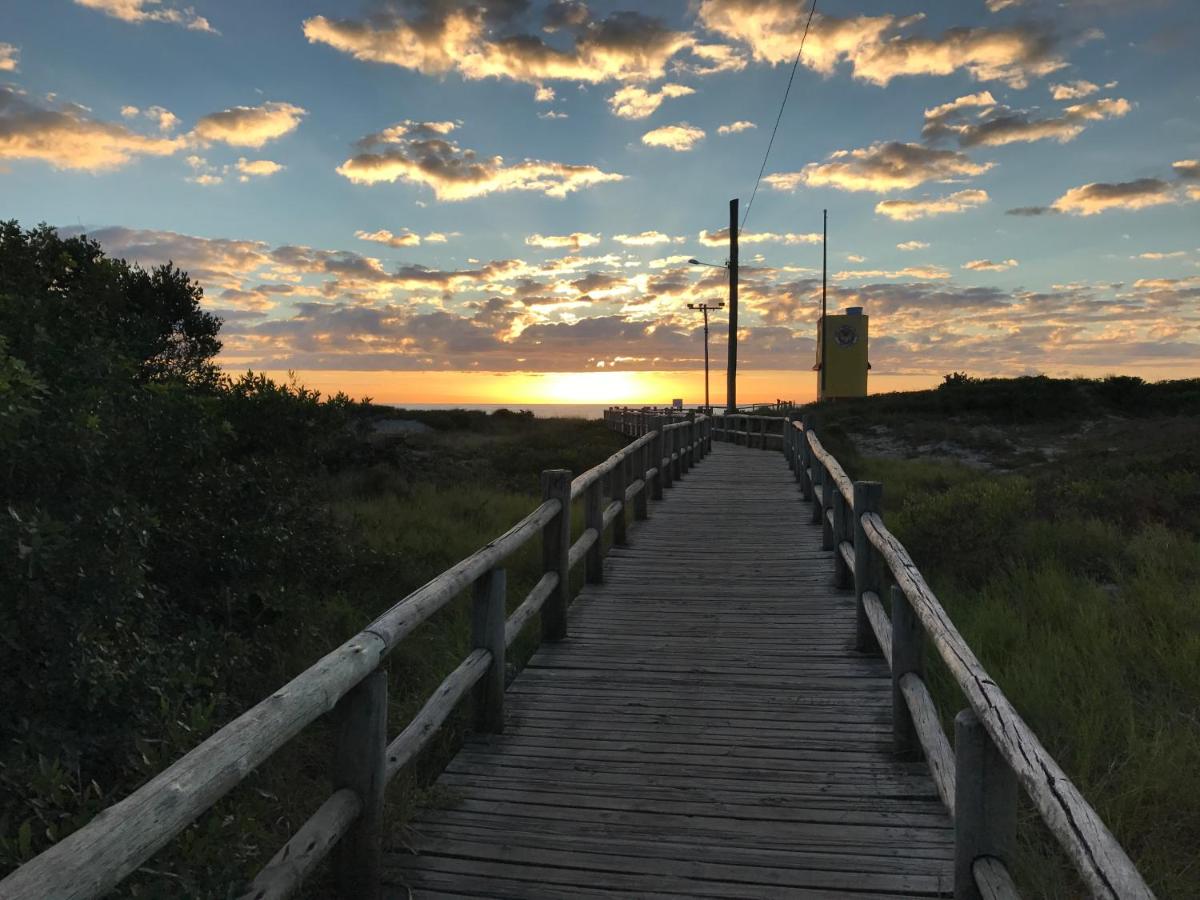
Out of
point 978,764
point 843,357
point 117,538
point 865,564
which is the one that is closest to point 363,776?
point 978,764

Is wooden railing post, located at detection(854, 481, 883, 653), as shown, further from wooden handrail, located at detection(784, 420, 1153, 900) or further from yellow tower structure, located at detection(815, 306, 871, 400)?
yellow tower structure, located at detection(815, 306, 871, 400)

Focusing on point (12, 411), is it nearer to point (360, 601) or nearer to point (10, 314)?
point (10, 314)

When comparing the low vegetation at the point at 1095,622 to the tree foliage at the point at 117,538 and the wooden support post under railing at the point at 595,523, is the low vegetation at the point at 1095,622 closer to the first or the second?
the wooden support post under railing at the point at 595,523

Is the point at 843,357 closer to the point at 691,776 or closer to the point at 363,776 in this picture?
the point at 691,776

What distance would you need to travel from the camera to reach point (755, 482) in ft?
50.1

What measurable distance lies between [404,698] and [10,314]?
11.5 ft

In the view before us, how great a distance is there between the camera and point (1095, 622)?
6129 mm

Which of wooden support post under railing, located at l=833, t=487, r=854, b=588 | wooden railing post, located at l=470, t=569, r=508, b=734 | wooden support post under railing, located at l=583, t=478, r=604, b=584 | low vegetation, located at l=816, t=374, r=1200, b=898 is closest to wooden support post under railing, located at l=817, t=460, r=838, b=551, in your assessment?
low vegetation, located at l=816, t=374, r=1200, b=898

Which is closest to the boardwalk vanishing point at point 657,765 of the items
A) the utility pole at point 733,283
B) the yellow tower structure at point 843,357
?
the utility pole at point 733,283

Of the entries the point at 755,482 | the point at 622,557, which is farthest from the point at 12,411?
the point at 755,482

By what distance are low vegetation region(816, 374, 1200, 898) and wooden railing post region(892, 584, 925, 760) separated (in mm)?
610

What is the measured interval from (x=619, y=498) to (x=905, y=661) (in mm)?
5423

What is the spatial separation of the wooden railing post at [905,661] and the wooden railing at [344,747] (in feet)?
6.82

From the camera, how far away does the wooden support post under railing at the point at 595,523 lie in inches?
289
